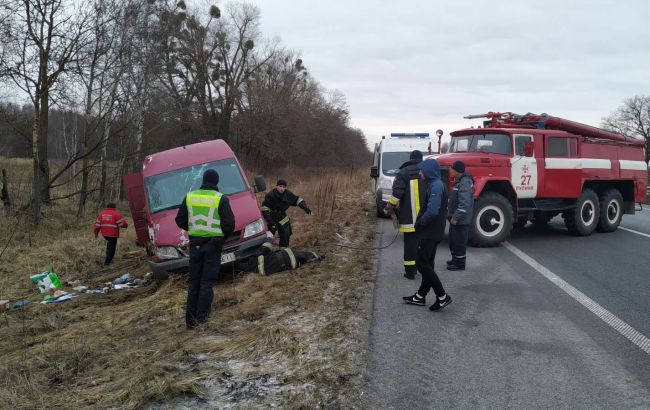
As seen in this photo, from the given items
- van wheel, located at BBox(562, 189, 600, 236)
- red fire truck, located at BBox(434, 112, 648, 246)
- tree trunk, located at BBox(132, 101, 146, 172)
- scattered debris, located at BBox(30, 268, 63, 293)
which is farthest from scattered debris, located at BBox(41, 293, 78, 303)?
tree trunk, located at BBox(132, 101, 146, 172)

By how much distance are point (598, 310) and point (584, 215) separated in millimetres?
6395

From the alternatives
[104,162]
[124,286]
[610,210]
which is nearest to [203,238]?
[124,286]

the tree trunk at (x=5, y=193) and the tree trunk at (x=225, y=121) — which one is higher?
the tree trunk at (x=225, y=121)

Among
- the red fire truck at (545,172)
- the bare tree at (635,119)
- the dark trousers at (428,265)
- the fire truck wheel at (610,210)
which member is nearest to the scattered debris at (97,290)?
the dark trousers at (428,265)

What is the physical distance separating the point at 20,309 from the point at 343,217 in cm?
900

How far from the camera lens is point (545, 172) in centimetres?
1076

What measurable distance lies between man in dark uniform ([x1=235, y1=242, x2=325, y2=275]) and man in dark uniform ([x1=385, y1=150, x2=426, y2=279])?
7.43ft

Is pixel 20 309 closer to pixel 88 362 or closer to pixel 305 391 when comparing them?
pixel 88 362

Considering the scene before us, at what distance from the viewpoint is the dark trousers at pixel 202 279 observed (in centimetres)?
590

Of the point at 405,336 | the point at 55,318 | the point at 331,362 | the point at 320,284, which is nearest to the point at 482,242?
the point at 320,284

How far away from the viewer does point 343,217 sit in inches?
598

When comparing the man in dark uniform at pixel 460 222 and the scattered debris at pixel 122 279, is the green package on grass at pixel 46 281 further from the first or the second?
the man in dark uniform at pixel 460 222

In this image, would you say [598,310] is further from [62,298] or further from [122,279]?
[62,298]

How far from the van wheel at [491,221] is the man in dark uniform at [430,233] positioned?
421 centimetres
